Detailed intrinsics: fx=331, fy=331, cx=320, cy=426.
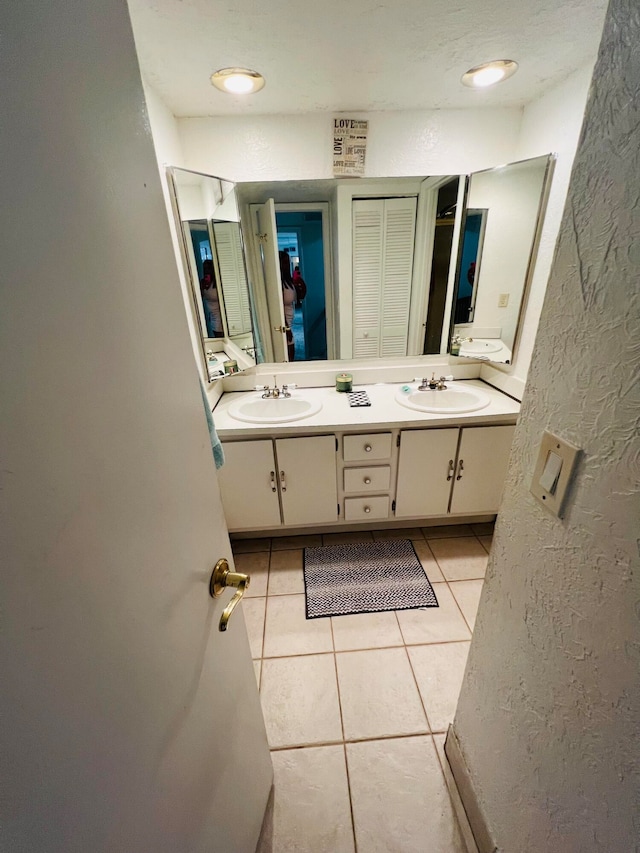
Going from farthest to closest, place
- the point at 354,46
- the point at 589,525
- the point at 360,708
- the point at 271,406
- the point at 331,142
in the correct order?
the point at 271,406 → the point at 331,142 → the point at 360,708 → the point at 354,46 → the point at 589,525

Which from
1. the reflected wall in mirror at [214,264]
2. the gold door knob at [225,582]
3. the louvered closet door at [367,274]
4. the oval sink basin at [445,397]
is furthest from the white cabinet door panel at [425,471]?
the gold door knob at [225,582]

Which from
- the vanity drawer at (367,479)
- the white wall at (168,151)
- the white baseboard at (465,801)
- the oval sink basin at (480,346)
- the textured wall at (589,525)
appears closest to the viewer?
the textured wall at (589,525)

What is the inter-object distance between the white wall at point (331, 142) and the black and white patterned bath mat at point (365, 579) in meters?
1.97

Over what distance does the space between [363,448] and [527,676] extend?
44.2 inches

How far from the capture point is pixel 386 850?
35.6 inches

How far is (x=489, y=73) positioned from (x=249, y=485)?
1.98m

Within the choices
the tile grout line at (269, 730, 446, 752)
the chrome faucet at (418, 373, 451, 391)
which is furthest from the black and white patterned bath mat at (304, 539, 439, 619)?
the chrome faucet at (418, 373, 451, 391)

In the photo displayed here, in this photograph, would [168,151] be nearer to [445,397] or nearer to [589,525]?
[445,397]

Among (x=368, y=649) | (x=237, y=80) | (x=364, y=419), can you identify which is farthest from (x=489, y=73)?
(x=368, y=649)

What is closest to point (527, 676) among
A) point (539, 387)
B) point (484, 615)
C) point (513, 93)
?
point (484, 615)

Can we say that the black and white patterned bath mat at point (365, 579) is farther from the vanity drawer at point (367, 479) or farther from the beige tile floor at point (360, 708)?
the vanity drawer at point (367, 479)

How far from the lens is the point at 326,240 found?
175 centimetres

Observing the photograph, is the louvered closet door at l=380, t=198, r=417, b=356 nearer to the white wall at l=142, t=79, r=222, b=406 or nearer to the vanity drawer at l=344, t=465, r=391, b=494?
the vanity drawer at l=344, t=465, r=391, b=494

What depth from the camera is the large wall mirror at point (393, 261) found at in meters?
1.67
